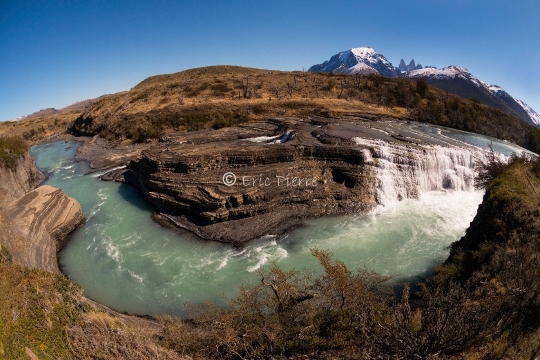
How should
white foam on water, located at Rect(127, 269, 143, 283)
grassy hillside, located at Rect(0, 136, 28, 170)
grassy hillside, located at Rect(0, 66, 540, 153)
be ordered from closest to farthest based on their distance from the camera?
white foam on water, located at Rect(127, 269, 143, 283) → grassy hillside, located at Rect(0, 136, 28, 170) → grassy hillside, located at Rect(0, 66, 540, 153)

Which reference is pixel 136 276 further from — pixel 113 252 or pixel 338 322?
pixel 338 322

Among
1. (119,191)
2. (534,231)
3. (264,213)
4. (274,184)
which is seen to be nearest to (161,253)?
(264,213)

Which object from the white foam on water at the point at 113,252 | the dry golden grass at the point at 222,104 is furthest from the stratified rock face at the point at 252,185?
the dry golden grass at the point at 222,104

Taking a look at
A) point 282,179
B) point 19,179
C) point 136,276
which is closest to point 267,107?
point 282,179

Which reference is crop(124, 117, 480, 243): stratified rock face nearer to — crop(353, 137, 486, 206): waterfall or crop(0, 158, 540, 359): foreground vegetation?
crop(353, 137, 486, 206): waterfall

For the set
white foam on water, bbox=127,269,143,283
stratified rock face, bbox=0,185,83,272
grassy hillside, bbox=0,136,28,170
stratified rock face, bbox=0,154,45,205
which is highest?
grassy hillside, bbox=0,136,28,170

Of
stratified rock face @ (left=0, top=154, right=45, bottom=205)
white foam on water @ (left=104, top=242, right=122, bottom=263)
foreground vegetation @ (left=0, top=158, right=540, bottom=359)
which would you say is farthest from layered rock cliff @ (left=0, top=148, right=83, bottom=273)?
foreground vegetation @ (left=0, top=158, right=540, bottom=359)

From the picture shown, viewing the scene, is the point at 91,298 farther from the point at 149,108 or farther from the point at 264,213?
the point at 149,108
